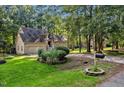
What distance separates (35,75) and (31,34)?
3.24 ft

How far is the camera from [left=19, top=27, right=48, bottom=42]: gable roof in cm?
511

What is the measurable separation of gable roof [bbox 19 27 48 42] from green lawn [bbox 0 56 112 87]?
0.47 m

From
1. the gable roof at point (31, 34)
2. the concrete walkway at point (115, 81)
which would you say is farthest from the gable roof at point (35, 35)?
the concrete walkway at point (115, 81)

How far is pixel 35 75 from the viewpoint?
4.67 meters

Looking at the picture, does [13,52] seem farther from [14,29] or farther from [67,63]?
[67,63]

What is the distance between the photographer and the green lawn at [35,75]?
4.43 m

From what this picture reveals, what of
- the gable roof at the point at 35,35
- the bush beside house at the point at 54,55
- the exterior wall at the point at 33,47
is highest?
the gable roof at the point at 35,35

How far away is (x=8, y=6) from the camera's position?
489cm

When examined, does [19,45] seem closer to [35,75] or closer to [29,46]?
[29,46]

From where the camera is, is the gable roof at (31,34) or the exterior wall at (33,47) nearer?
the gable roof at (31,34)

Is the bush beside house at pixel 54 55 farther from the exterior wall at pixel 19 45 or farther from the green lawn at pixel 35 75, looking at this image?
the exterior wall at pixel 19 45

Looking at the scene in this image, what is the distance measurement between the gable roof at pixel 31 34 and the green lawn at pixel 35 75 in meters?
0.47

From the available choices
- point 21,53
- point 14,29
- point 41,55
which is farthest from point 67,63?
point 14,29

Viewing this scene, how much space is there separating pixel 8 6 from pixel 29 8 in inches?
17.1
